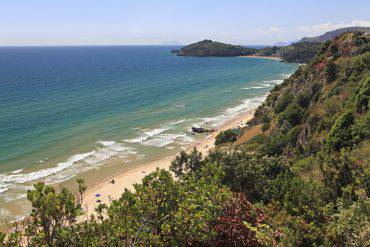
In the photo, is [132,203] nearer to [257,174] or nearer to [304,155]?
[257,174]

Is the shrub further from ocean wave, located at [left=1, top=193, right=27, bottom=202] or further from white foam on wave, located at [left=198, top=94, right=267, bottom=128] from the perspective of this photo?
white foam on wave, located at [left=198, top=94, right=267, bottom=128]

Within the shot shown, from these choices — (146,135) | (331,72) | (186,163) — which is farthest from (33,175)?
(331,72)

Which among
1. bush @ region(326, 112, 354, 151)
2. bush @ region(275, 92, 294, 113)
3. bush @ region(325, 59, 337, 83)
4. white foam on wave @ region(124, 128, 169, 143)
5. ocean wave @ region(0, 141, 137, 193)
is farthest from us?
white foam on wave @ region(124, 128, 169, 143)

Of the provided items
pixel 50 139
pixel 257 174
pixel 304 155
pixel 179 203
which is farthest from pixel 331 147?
pixel 50 139

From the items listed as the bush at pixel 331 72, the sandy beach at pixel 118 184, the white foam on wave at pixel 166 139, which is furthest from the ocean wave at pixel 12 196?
the bush at pixel 331 72

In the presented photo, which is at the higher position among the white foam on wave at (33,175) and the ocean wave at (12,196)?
the white foam on wave at (33,175)

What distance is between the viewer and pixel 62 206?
824 cm

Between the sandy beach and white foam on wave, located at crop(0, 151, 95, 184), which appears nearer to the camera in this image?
the sandy beach

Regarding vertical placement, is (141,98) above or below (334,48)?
below

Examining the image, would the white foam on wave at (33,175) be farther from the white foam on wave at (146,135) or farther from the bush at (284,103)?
the bush at (284,103)

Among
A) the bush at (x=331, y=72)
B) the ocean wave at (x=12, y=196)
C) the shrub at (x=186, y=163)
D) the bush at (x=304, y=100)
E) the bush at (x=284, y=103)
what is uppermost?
the bush at (x=331, y=72)

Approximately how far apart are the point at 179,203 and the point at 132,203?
1.46 meters

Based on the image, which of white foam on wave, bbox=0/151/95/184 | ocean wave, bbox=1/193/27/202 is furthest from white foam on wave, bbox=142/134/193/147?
ocean wave, bbox=1/193/27/202

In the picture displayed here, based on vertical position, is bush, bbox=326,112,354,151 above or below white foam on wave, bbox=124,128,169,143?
above
